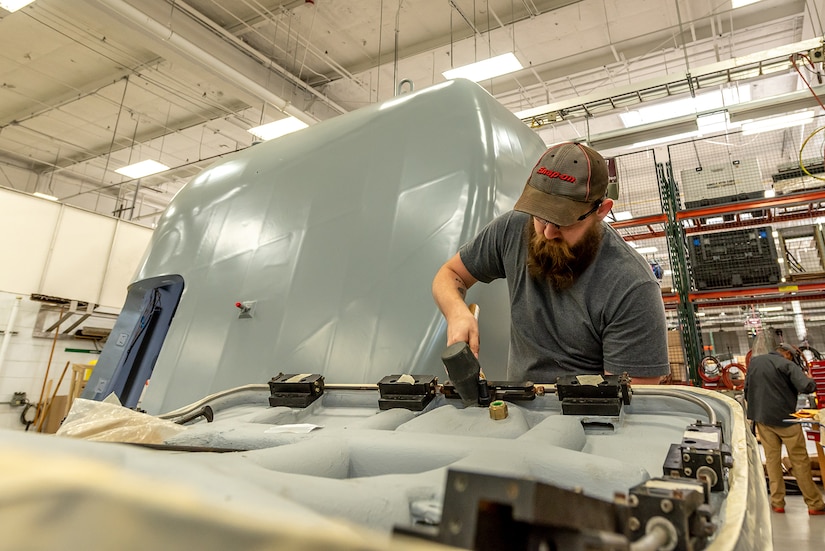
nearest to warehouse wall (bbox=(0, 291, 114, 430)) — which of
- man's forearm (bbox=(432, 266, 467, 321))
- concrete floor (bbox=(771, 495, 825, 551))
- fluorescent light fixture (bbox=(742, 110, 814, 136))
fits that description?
man's forearm (bbox=(432, 266, 467, 321))

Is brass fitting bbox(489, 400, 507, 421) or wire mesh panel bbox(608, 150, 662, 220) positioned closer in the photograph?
brass fitting bbox(489, 400, 507, 421)

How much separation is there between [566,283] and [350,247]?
0.84 metres

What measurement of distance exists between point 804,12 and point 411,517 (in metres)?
8.03

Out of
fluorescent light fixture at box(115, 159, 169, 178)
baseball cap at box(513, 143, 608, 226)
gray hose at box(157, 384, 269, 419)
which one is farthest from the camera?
fluorescent light fixture at box(115, 159, 169, 178)

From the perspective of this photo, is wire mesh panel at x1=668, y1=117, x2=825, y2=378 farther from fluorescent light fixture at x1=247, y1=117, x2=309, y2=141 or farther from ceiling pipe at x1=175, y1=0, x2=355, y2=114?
ceiling pipe at x1=175, y1=0, x2=355, y2=114

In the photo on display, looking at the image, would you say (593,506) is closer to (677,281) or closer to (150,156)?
(677,281)

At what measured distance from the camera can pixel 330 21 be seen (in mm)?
6309

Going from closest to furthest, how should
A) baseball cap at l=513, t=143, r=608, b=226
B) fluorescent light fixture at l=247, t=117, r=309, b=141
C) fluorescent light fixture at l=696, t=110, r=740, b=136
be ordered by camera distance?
baseball cap at l=513, t=143, r=608, b=226 → fluorescent light fixture at l=696, t=110, r=740, b=136 → fluorescent light fixture at l=247, t=117, r=309, b=141

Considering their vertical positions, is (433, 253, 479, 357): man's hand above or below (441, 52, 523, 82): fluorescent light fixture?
below

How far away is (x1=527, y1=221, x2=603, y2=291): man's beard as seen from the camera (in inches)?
55.2

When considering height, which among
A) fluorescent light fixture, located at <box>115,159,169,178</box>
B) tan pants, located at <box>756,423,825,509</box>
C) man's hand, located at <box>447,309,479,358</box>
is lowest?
tan pants, located at <box>756,423,825,509</box>

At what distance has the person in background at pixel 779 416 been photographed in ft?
14.5

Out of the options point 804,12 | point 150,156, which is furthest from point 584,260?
point 150,156

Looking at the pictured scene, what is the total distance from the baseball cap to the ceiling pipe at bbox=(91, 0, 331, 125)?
5176 millimetres
